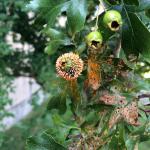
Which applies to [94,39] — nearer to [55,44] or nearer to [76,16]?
[76,16]

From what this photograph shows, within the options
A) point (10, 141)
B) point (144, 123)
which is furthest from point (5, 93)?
point (144, 123)

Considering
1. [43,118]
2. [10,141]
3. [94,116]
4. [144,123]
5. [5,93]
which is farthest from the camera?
[10,141]

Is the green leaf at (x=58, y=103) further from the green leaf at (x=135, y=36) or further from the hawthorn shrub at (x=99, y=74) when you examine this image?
the green leaf at (x=135, y=36)

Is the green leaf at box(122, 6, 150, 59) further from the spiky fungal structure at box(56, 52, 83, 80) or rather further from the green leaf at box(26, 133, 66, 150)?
the green leaf at box(26, 133, 66, 150)

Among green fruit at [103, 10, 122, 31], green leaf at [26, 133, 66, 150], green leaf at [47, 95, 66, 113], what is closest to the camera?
green fruit at [103, 10, 122, 31]

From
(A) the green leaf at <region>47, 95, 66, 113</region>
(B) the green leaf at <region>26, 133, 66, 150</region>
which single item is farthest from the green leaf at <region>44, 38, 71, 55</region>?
(B) the green leaf at <region>26, 133, 66, 150</region>

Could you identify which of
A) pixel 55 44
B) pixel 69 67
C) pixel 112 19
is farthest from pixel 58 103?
pixel 112 19

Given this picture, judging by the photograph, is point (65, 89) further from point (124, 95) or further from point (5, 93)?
point (5, 93)
